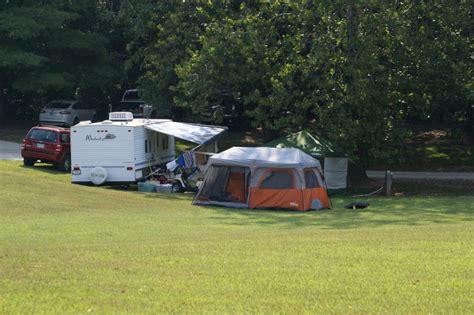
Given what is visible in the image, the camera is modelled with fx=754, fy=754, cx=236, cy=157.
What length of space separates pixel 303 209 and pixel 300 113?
6.82 metres

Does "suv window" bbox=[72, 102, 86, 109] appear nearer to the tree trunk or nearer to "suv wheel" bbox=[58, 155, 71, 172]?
the tree trunk

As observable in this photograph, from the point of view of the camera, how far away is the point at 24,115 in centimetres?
4603

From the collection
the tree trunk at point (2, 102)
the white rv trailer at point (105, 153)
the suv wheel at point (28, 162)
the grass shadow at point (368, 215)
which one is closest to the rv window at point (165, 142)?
the white rv trailer at point (105, 153)

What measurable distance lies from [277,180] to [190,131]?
22.9ft

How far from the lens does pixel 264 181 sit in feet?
74.5

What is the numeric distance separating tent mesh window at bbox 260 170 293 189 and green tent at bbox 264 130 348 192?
17.4ft

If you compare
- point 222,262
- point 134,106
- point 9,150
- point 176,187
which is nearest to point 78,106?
point 134,106

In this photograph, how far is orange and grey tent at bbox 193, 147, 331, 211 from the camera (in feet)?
73.5

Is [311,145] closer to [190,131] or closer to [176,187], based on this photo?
[190,131]

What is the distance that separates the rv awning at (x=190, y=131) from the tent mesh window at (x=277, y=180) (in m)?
5.68

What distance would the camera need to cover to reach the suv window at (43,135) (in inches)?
1161

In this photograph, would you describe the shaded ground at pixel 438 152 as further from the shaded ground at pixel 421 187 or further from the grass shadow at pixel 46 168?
the grass shadow at pixel 46 168

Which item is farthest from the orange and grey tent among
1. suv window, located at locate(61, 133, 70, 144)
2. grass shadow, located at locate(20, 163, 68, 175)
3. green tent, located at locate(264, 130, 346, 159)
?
suv window, located at locate(61, 133, 70, 144)

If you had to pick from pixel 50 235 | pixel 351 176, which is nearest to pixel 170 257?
pixel 50 235
